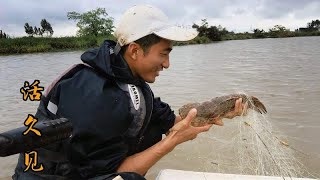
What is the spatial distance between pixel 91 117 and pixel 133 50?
675mm

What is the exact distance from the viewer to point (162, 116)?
3.71 metres

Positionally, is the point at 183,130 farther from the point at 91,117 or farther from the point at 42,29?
the point at 42,29

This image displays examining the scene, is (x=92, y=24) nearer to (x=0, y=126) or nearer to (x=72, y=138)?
(x=0, y=126)

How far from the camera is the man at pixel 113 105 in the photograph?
103 inches

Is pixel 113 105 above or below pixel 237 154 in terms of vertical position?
above

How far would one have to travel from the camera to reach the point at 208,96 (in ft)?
33.7

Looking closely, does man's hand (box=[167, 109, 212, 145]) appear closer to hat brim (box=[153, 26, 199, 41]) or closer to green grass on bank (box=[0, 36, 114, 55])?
hat brim (box=[153, 26, 199, 41])

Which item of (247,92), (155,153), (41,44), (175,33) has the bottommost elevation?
(247,92)

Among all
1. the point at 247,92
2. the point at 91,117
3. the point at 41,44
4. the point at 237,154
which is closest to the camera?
the point at 91,117

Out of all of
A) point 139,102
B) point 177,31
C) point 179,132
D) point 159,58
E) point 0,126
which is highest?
point 177,31

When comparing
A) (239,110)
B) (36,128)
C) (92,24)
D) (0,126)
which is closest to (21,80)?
(0,126)

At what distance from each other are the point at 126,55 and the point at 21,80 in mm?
14493

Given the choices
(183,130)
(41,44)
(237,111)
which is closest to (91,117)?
(183,130)

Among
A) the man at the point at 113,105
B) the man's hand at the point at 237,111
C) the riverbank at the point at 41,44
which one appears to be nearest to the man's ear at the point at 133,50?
the man at the point at 113,105
